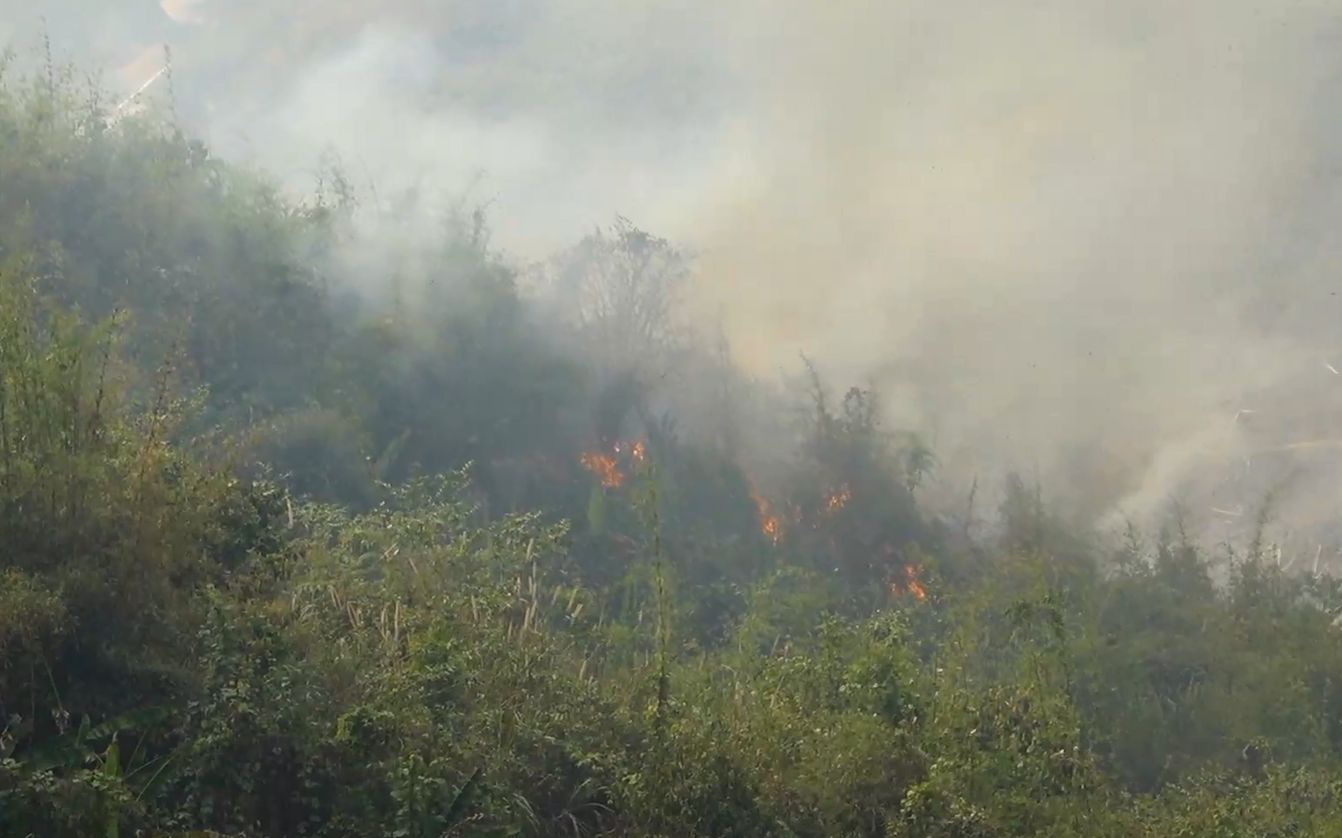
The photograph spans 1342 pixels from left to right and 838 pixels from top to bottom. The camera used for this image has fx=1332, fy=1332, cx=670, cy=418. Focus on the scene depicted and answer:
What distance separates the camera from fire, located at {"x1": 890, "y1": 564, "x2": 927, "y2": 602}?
2335cm

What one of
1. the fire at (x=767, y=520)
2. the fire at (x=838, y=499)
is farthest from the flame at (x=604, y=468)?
the fire at (x=838, y=499)

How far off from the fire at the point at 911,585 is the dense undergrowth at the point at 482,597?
0.39 ft

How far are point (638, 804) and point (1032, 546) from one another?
16270mm

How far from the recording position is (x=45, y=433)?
9.39 metres

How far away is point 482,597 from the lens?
40.8 feet

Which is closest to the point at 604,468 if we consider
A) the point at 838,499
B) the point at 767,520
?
the point at 767,520

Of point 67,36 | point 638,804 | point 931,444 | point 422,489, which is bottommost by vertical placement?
point 638,804

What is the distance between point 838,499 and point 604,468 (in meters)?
5.09

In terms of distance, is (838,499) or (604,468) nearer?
(604,468)

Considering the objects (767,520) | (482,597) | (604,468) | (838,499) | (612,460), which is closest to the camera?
(482,597)

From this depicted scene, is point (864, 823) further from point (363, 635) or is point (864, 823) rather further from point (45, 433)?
point (45, 433)

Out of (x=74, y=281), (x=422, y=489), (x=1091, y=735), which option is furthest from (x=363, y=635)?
(x=74, y=281)

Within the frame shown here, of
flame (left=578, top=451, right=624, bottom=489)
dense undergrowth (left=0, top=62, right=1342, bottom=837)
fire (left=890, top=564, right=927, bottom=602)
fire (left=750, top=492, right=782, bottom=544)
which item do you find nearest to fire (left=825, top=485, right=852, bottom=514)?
dense undergrowth (left=0, top=62, right=1342, bottom=837)

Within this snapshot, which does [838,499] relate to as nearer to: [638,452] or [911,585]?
[911,585]
